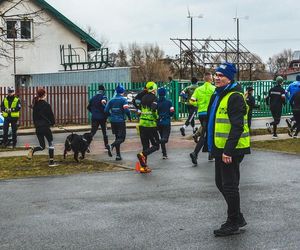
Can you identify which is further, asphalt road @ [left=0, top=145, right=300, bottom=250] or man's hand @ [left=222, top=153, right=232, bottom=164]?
man's hand @ [left=222, top=153, right=232, bottom=164]

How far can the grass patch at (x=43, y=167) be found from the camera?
1250 centimetres

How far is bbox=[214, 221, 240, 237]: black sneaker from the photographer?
6.94 m

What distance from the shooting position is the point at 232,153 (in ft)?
22.9

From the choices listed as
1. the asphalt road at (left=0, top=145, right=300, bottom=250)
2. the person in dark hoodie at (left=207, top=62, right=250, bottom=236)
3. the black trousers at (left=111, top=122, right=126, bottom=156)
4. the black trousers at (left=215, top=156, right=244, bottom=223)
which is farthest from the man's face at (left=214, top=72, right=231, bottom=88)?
the black trousers at (left=111, top=122, right=126, bottom=156)

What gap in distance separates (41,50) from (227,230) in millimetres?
34066

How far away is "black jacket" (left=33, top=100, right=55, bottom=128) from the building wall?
25.0 meters

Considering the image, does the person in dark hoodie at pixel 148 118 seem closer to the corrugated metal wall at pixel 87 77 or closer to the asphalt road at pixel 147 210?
the asphalt road at pixel 147 210

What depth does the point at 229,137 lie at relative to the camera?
6.96 metres

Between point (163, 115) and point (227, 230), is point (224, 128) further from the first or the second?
point (163, 115)

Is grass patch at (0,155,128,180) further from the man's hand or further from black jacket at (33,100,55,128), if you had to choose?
the man's hand

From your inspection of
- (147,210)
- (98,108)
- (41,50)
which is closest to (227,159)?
(147,210)

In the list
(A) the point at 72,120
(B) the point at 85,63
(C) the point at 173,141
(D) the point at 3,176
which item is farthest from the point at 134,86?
(D) the point at 3,176

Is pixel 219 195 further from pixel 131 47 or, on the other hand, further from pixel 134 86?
pixel 131 47

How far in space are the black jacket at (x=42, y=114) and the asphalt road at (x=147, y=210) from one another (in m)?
2.18
